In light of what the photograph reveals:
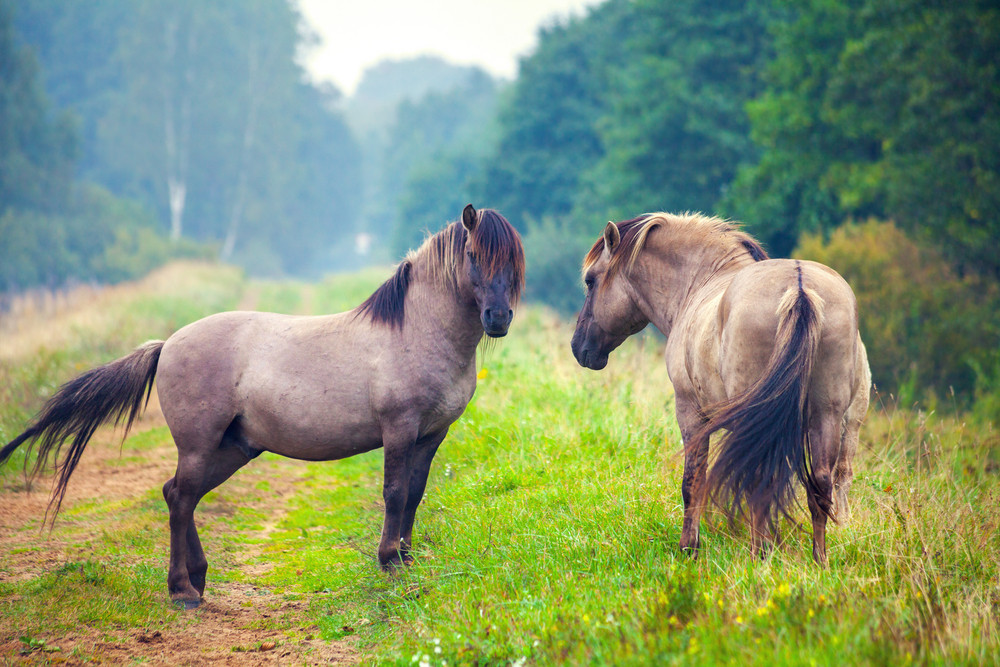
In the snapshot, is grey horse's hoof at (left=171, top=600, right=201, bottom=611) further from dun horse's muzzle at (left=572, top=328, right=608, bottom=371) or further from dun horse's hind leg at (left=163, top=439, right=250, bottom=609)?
dun horse's muzzle at (left=572, top=328, right=608, bottom=371)

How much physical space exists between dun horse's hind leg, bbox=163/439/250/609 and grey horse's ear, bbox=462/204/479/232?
213 cm

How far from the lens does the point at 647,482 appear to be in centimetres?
468

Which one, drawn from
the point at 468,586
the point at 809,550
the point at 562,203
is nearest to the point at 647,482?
the point at 809,550

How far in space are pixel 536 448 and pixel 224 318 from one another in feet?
8.84

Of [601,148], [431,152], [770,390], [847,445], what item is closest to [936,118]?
[847,445]

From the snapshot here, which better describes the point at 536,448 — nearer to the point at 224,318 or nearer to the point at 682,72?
the point at 224,318

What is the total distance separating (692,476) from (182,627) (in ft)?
9.93

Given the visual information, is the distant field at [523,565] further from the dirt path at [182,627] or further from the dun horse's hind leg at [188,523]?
the dun horse's hind leg at [188,523]

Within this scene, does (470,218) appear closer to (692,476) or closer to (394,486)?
(394,486)

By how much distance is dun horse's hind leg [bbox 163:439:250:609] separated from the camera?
424 centimetres

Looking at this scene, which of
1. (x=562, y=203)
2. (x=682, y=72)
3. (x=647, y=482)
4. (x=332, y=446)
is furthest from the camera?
(x=562, y=203)

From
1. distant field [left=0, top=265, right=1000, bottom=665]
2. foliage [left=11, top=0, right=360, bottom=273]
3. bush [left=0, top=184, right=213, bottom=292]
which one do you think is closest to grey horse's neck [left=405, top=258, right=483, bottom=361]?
distant field [left=0, top=265, right=1000, bottom=665]

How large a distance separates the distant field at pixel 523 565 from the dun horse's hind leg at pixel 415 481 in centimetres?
22

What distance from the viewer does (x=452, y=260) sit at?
452 cm
